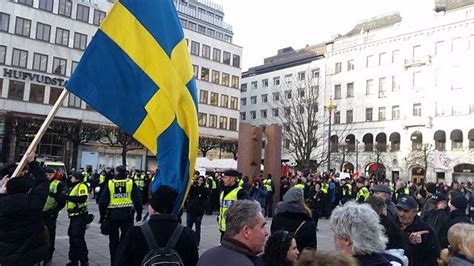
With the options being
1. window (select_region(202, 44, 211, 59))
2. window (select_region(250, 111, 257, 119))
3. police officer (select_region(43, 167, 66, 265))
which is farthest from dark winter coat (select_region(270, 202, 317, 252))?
window (select_region(250, 111, 257, 119))

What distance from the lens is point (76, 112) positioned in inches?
1885

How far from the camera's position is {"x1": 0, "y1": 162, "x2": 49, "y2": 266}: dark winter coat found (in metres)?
5.20

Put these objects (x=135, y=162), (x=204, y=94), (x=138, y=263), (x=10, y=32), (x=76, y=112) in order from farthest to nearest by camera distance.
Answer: (x=204, y=94) < (x=135, y=162) < (x=76, y=112) < (x=10, y=32) < (x=138, y=263)

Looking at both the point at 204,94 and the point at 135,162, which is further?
the point at 204,94

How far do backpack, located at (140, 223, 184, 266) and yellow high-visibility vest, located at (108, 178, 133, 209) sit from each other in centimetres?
522

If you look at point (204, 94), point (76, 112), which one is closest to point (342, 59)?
point (204, 94)

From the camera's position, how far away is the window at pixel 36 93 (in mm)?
45125

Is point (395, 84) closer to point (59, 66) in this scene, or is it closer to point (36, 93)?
point (59, 66)

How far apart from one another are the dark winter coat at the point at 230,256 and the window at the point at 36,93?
4672cm

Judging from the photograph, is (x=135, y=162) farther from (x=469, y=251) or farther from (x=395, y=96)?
(x=469, y=251)

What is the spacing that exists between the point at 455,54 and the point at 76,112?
40647 mm

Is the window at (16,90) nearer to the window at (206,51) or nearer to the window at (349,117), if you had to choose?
the window at (206,51)

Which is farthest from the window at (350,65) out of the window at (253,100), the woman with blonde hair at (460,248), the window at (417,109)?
the woman with blonde hair at (460,248)

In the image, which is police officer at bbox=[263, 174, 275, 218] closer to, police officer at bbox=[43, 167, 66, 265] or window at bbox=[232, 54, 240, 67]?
police officer at bbox=[43, 167, 66, 265]
